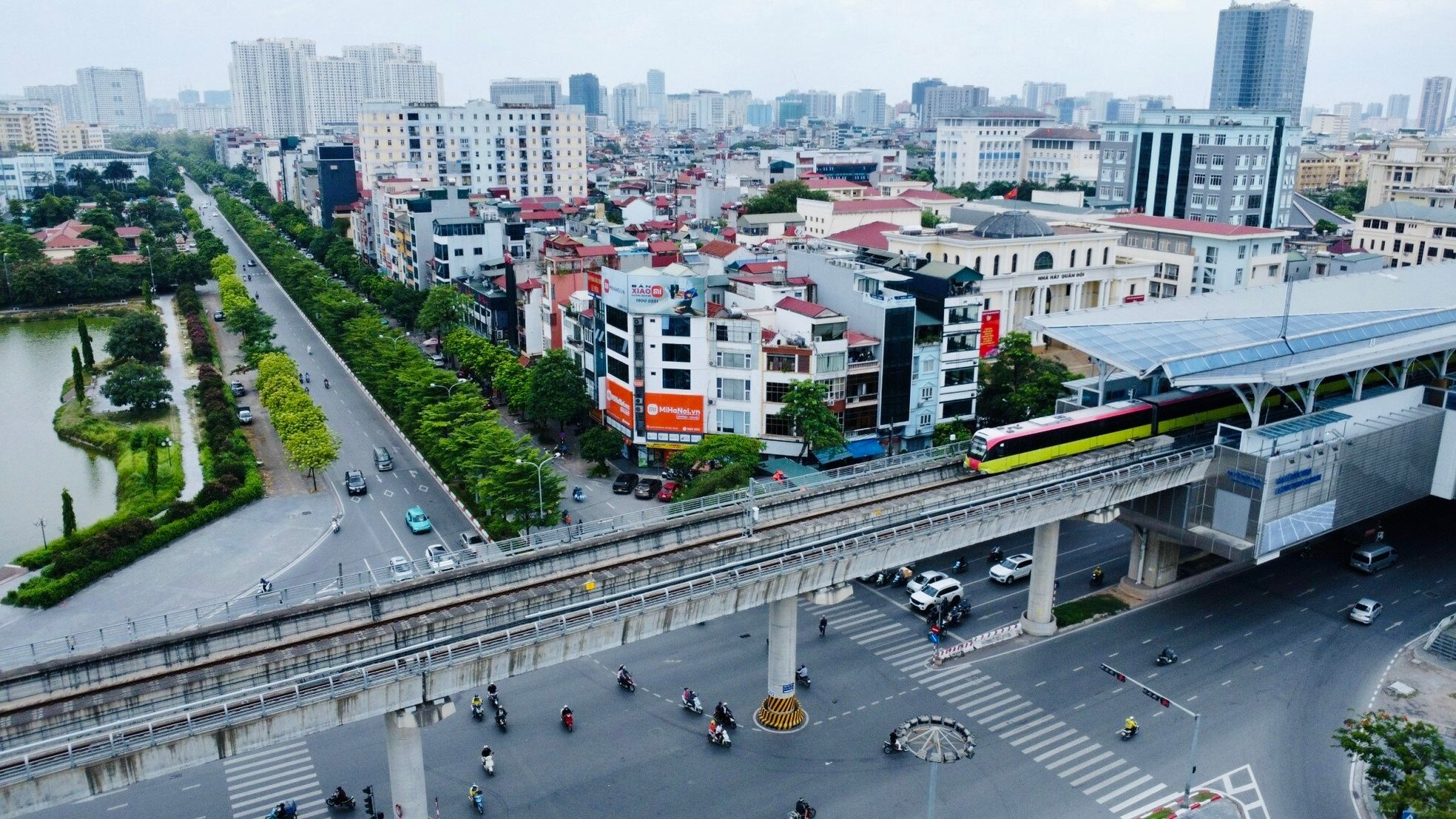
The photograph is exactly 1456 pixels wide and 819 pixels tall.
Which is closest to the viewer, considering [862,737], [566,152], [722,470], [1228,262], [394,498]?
[862,737]

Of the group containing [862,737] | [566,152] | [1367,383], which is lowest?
[862,737]

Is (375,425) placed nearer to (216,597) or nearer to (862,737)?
(216,597)

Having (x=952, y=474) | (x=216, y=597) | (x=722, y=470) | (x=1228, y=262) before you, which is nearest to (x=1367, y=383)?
(x=952, y=474)

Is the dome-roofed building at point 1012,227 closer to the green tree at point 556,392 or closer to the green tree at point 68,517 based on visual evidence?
the green tree at point 556,392

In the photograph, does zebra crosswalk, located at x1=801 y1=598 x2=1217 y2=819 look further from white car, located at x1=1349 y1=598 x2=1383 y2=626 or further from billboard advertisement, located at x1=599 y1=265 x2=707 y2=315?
billboard advertisement, located at x1=599 y1=265 x2=707 y2=315

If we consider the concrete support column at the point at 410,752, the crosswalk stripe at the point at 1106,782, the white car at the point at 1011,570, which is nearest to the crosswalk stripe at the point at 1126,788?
the crosswalk stripe at the point at 1106,782

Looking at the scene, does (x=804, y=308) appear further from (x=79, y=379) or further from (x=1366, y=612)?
(x=79, y=379)

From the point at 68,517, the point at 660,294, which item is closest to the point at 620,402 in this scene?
the point at 660,294
